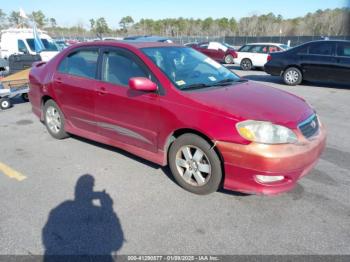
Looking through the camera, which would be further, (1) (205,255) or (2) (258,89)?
(2) (258,89)

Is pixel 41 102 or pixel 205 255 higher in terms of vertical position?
pixel 41 102

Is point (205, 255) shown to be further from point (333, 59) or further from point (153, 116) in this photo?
point (333, 59)

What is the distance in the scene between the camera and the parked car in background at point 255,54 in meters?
15.6

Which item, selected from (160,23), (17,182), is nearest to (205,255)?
(17,182)

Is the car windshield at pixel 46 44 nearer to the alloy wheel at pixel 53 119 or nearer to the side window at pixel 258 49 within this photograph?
the side window at pixel 258 49

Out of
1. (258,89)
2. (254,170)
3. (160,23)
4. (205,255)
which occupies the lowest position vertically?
(205,255)

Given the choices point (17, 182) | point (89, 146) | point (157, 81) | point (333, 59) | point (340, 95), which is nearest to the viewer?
point (157, 81)

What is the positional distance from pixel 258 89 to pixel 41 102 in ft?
12.3

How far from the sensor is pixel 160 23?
9688 cm

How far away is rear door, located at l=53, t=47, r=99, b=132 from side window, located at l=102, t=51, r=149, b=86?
22 cm

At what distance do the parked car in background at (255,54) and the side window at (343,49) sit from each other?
5688 millimetres

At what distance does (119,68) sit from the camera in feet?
13.2

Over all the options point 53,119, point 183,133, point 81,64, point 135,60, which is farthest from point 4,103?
point 183,133

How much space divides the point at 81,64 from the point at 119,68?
91 centimetres
